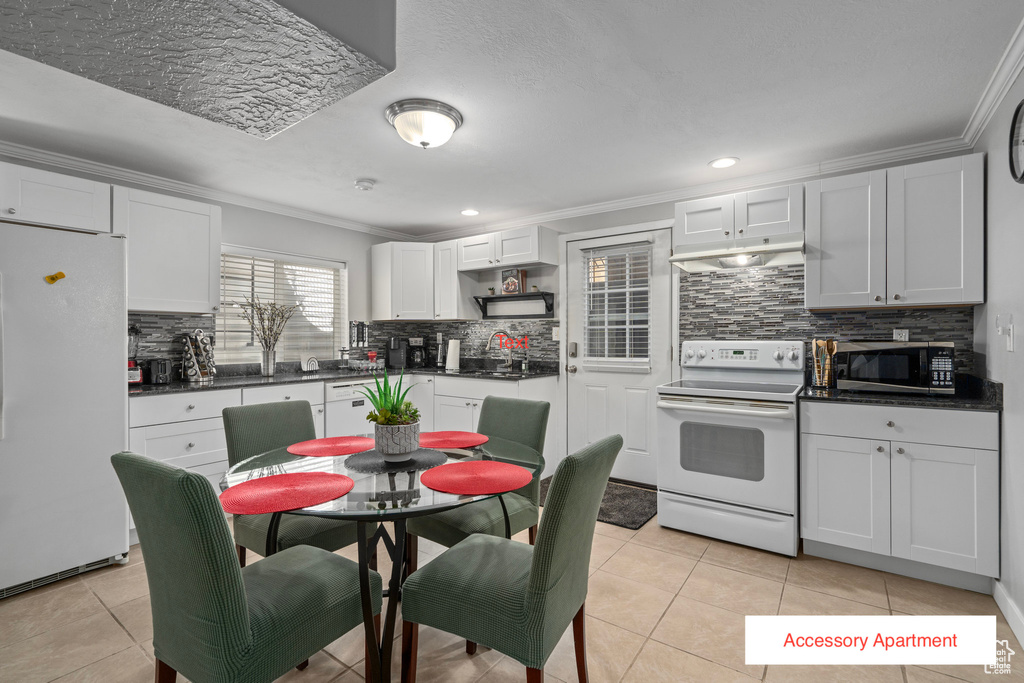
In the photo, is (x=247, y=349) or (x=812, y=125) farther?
(x=247, y=349)

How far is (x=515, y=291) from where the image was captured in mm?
4512

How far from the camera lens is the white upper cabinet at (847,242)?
272cm

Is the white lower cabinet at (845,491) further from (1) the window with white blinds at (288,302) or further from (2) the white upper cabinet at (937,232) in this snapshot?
(1) the window with white blinds at (288,302)

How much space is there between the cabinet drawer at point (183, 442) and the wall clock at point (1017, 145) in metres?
4.33

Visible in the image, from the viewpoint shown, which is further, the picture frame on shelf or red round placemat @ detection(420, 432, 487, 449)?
the picture frame on shelf

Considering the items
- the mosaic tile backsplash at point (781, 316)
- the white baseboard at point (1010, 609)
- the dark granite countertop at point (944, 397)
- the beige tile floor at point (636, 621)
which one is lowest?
the beige tile floor at point (636, 621)

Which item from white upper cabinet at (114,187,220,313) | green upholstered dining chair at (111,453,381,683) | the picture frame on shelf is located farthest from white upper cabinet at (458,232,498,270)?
green upholstered dining chair at (111,453,381,683)

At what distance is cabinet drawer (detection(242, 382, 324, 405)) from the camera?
3.37 m

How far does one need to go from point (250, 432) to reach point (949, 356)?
351cm

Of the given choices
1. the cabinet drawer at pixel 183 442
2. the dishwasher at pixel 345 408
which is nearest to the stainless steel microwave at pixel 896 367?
the dishwasher at pixel 345 408

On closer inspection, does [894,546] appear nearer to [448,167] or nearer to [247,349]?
[448,167]

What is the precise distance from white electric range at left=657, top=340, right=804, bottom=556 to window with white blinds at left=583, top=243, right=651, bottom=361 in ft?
2.58

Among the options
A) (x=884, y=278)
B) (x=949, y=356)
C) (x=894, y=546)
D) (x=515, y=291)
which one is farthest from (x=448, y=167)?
(x=894, y=546)

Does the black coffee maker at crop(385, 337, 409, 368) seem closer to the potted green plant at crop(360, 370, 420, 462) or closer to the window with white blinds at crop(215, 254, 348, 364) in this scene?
the window with white blinds at crop(215, 254, 348, 364)
